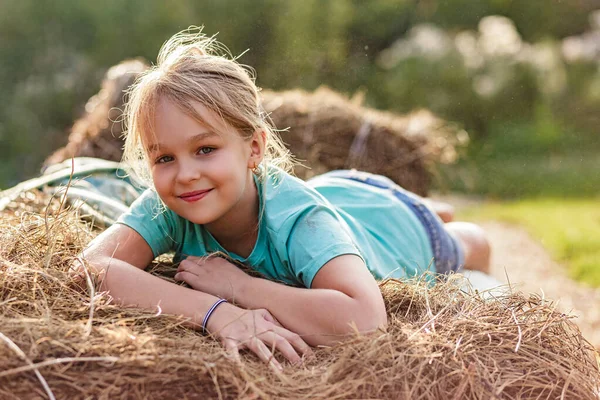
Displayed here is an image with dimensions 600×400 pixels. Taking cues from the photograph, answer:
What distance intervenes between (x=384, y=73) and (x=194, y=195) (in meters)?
7.96

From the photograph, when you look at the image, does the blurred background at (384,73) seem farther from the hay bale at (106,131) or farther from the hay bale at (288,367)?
the hay bale at (288,367)

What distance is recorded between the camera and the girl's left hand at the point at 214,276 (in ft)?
6.98

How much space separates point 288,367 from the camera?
71.2 inches

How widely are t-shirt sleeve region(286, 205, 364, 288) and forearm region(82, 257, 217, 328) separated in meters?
0.28

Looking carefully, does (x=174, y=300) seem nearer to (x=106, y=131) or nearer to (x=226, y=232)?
(x=226, y=232)

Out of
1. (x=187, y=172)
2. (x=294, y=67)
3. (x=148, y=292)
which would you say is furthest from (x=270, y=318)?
(x=294, y=67)

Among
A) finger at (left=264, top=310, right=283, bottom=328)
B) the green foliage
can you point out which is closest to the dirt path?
finger at (left=264, top=310, right=283, bottom=328)

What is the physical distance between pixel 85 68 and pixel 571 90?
6120mm

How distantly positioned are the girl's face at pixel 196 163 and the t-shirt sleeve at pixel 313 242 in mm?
219

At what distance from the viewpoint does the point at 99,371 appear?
5.19ft

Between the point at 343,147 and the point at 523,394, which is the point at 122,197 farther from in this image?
the point at 523,394

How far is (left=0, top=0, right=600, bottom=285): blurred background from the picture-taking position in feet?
25.4

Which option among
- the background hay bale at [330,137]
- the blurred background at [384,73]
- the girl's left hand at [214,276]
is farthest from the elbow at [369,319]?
the blurred background at [384,73]

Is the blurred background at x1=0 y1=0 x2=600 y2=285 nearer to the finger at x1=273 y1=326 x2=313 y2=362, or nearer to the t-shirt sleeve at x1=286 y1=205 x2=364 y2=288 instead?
the t-shirt sleeve at x1=286 y1=205 x2=364 y2=288
